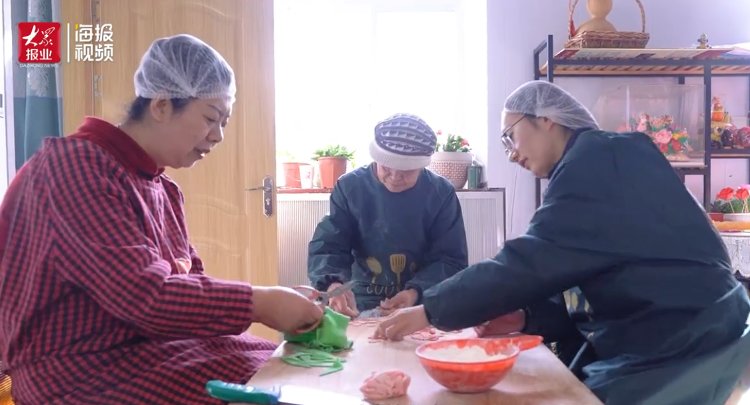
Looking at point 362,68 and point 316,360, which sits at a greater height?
point 362,68

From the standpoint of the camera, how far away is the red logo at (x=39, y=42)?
2.71 meters

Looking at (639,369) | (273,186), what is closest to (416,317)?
(639,369)

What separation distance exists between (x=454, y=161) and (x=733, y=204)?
144 cm

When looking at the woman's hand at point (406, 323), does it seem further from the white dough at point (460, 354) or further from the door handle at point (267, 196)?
the door handle at point (267, 196)

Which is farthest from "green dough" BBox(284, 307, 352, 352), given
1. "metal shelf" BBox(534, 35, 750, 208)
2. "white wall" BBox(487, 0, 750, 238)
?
"white wall" BBox(487, 0, 750, 238)

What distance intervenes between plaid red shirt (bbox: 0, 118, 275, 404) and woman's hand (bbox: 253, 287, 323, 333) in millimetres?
38

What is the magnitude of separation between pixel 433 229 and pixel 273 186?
39.1 inches

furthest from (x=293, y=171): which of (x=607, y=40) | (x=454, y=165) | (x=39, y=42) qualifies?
(x=607, y=40)

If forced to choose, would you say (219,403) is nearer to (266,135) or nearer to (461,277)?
(461,277)

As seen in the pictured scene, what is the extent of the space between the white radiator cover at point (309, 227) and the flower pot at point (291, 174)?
19cm

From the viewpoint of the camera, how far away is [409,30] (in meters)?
4.07

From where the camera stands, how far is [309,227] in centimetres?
367

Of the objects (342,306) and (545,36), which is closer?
(342,306)

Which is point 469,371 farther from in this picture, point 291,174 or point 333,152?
point 291,174
